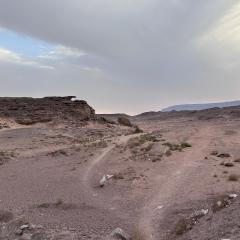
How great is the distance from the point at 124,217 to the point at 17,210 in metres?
4.16

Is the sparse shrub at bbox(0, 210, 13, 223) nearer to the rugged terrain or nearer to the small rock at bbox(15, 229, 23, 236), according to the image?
the rugged terrain

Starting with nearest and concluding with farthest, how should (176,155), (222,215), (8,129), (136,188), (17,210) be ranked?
(222,215), (17,210), (136,188), (176,155), (8,129)

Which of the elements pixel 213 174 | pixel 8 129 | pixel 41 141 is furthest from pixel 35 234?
pixel 8 129

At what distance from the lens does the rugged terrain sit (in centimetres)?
1474

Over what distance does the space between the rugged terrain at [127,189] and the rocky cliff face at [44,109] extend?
13.5m

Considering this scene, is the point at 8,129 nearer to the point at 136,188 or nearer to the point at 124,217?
the point at 136,188

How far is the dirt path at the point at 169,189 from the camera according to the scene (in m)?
15.0

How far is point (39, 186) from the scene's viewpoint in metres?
21.4

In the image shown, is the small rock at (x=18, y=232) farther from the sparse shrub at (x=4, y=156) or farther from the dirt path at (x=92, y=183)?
the sparse shrub at (x=4, y=156)

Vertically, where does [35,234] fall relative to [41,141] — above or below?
below

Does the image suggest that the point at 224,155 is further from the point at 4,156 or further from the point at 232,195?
the point at 4,156

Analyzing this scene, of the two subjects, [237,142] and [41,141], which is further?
[41,141]

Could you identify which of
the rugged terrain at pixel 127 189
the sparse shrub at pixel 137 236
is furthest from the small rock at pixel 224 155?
the sparse shrub at pixel 137 236

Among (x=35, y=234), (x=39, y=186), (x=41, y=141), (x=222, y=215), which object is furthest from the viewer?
(x=41, y=141)
